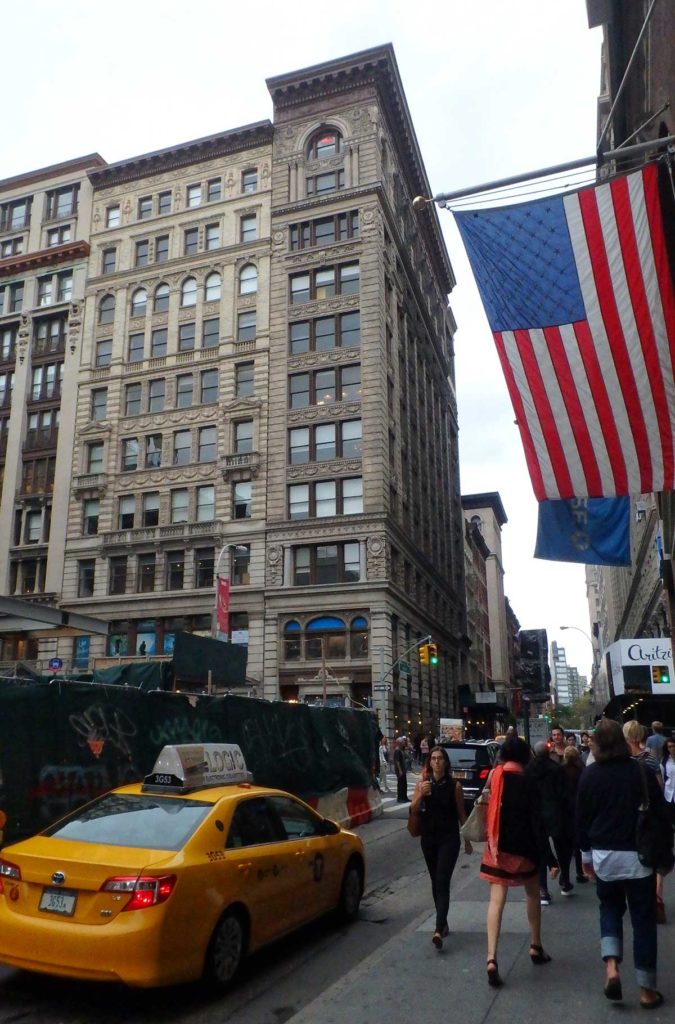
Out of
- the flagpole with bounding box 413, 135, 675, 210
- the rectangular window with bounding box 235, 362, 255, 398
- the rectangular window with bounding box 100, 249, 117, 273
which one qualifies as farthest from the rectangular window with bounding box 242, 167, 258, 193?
→ the flagpole with bounding box 413, 135, 675, 210

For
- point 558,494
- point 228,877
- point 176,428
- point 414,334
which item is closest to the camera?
point 228,877

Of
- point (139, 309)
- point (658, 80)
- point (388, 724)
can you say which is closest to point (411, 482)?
point (388, 724)

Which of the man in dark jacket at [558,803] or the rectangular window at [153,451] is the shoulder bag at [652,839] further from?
the rectangular window at [153,451]

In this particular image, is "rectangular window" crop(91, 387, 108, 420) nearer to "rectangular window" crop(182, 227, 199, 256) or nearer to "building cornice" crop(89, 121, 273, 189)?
"rectangular window" crop(182, 227, 199, 256)

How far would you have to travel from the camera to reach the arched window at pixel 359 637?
136 ft

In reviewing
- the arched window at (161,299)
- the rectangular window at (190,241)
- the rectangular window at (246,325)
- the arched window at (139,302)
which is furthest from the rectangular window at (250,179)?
the arched window at (139,302)

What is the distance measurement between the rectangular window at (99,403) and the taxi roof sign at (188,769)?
147 ft

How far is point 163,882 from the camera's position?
5.69m

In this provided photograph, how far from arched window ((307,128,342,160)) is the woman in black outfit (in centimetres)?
4852

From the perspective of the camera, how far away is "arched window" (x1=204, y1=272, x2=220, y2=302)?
49.8 meters

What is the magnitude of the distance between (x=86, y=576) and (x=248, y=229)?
24.0 metres

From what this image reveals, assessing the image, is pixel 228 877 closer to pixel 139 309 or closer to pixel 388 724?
pixel 388 724

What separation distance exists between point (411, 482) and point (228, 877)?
45.5 metres

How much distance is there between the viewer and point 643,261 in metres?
9.29
